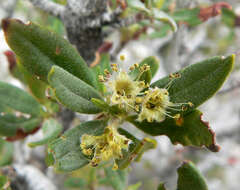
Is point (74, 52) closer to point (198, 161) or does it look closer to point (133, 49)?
point (198, 161)

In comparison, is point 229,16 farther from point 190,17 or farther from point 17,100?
point 17,100

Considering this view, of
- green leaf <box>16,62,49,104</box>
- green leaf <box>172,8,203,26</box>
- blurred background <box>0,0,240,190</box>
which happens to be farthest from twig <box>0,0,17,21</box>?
green leaf <box>172,8,203,26</box>

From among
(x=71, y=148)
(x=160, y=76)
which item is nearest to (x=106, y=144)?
(x=71, y=148)

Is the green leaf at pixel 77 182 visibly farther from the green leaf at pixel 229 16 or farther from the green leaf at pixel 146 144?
the green leaf at pixel 229 16

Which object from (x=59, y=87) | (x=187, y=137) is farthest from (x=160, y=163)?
(x=59, y=87)

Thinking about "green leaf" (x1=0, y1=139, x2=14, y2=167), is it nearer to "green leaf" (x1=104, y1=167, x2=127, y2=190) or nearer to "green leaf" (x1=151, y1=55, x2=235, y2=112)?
"green leaf" (x1=104, y1=167, x2=127, y2=190)

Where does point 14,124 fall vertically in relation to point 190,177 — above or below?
above
